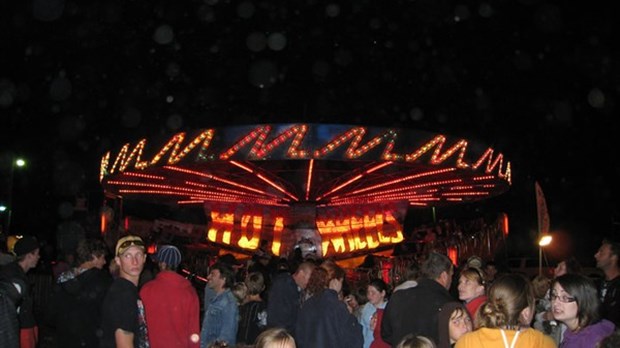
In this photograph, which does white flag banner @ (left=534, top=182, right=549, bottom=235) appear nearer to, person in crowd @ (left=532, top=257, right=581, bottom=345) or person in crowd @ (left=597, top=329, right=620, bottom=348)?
person in crowd @ (left=532, top=257, right=581, bottom=345)

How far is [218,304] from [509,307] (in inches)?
166

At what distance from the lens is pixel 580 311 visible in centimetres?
459

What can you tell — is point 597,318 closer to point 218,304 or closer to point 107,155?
point 218,304

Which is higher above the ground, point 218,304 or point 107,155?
point 107,155

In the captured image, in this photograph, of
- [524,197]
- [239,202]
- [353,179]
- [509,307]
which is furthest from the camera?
[524,197]

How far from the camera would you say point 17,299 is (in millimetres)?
5371

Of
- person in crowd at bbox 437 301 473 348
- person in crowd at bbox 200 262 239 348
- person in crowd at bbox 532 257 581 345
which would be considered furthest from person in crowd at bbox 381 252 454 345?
person in crowd at bbox 200 262 239 348

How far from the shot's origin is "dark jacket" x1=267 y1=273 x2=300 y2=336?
8141 millimetres

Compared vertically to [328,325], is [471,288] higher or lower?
higher

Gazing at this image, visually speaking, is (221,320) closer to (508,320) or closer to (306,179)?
(508,320)

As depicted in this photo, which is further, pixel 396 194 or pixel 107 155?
pixel 396 194

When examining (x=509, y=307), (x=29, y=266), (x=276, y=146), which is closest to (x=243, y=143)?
(x=276, y=146)

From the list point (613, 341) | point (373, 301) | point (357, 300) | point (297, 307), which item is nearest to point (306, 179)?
point (357, 300)

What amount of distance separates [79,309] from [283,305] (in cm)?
270
